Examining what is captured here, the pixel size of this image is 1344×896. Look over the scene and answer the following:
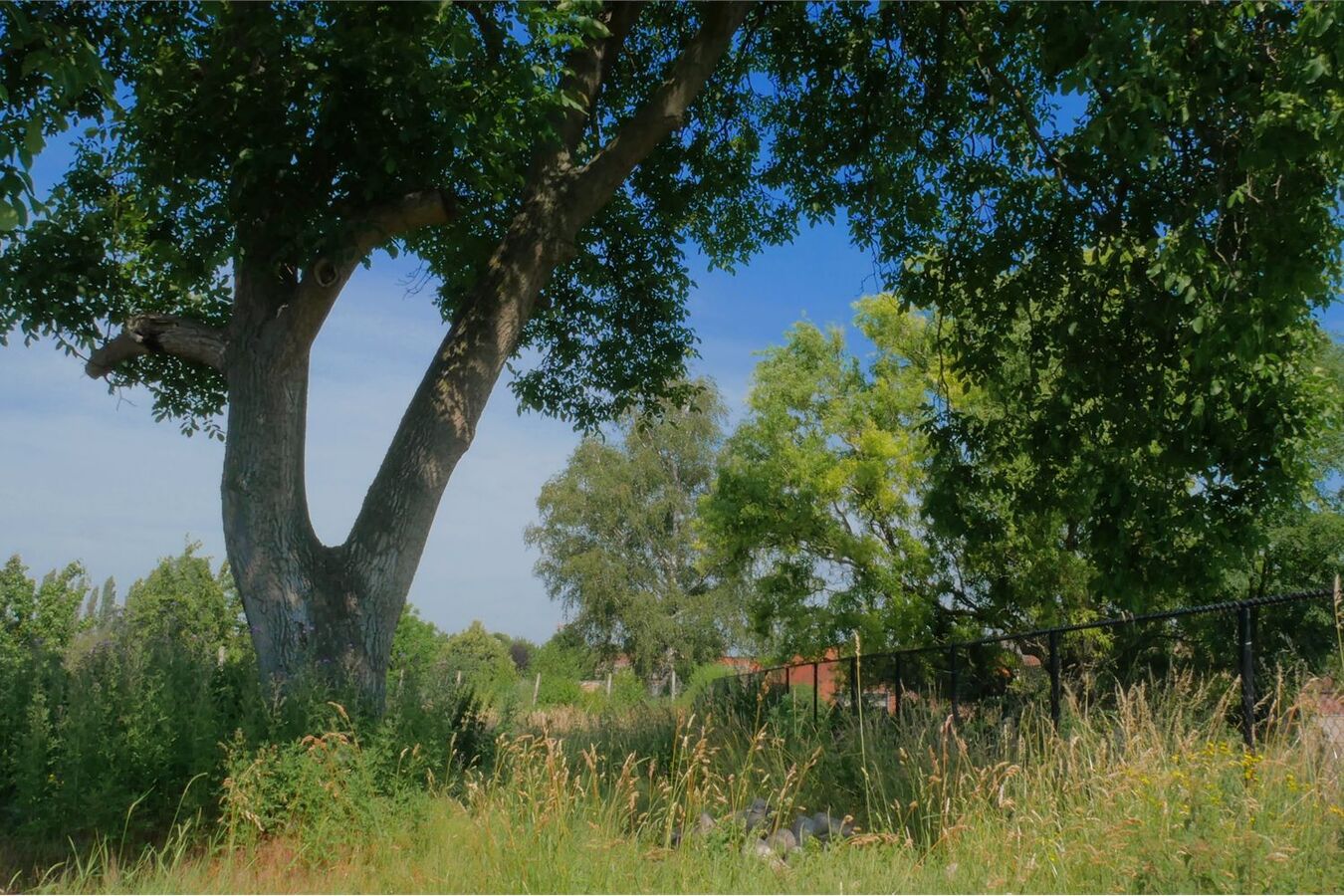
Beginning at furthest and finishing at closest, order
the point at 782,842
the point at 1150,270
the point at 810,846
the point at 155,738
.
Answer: the point at 1150,270 → the point at 155,738 → the point at 810,846 → the point at 782,842

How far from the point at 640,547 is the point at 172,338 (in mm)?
34336

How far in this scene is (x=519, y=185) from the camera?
12.5 meters

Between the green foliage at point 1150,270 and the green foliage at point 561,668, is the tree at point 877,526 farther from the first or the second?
the green foliage at point 561,668

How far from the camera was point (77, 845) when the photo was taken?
6348 mm

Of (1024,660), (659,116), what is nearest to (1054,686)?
(659,116)

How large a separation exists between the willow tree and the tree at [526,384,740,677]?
28923mm

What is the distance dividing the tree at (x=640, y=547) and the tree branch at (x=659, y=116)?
31.1m

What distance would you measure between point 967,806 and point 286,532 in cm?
566

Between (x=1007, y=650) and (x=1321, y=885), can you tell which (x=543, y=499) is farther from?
(x=1321, y=885)

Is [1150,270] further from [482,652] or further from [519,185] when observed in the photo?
[482,652]

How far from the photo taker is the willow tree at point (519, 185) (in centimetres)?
746

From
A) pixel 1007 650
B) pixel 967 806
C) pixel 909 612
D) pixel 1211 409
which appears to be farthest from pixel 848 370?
pixel 967 806

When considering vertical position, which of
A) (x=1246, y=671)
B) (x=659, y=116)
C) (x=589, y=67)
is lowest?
(x=1246, y=671)

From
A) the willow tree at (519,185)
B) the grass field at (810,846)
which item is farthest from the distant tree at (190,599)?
the grass field at (810,846)
